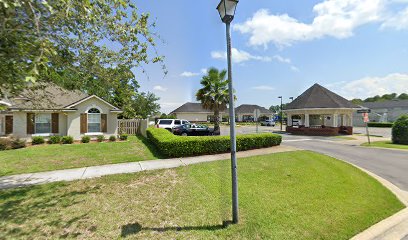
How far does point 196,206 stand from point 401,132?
72.3 ft

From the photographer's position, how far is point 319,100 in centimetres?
2738

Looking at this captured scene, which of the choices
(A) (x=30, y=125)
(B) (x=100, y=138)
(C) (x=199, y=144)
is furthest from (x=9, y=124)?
(C) (x=199, y=144)

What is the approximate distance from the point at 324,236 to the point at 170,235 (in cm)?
304

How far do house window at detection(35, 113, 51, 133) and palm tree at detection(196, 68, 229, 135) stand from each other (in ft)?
48.1

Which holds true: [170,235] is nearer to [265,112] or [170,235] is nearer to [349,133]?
[349,133]

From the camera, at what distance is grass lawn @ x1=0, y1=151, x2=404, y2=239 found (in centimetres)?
411

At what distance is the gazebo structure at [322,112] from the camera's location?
2553 centimetres

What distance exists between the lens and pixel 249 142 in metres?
12.8

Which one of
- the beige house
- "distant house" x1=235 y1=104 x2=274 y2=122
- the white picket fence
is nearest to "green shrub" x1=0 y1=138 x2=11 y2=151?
the beige house

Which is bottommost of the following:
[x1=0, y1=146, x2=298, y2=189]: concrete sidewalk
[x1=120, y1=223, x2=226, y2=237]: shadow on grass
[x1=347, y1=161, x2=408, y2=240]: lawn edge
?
[x1=347, y1=161, x2=408, y2=240]: lawn edge

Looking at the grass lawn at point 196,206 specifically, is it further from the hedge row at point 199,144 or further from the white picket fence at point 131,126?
the white picket fence at point 131,126

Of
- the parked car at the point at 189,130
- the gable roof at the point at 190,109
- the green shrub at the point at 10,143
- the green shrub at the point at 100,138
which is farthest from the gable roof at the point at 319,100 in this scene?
the green shrub at the point at 10,143

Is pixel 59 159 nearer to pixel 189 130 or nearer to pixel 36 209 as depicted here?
pixel 36 209

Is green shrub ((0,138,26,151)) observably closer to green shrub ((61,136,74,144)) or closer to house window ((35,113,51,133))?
green shrub ((61,136,74,144))
